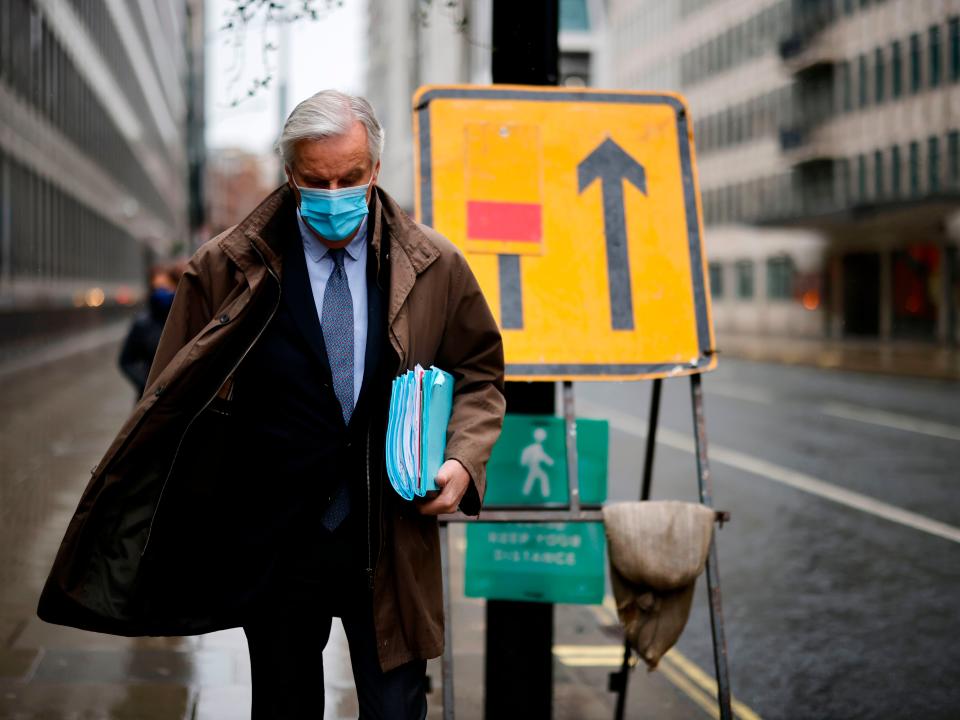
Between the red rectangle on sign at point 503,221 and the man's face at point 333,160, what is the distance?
→ 147 centimetres

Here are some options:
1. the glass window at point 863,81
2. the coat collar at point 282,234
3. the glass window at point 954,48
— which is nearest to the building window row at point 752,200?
the glass window at point 863,81

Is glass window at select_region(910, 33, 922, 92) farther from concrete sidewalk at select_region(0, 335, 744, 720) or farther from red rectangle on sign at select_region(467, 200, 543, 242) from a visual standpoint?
red rectangle on sign at select_region(467, 200, 543, 242)

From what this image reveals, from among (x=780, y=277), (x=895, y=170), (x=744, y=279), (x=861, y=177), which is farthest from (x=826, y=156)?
(x=744, y=279)

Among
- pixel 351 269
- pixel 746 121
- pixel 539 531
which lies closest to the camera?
pixel 351 269

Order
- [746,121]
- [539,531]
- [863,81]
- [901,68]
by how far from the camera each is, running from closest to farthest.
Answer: [539,531], [901,68], [863,81], [746,121]

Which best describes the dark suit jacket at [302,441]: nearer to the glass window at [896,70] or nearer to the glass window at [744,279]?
the glass window at [896,70]

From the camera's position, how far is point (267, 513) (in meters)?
2.59

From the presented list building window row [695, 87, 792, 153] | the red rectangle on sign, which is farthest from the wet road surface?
building window row [695, 87, 792, 153]

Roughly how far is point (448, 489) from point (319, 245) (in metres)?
0.60

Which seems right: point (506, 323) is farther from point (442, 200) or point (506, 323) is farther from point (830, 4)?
point (830, 4)

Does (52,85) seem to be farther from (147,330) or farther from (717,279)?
(717,279)

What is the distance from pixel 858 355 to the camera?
32.7 meters

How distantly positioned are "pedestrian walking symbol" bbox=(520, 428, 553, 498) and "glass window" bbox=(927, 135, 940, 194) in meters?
36.4

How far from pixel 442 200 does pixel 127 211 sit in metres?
57.6
